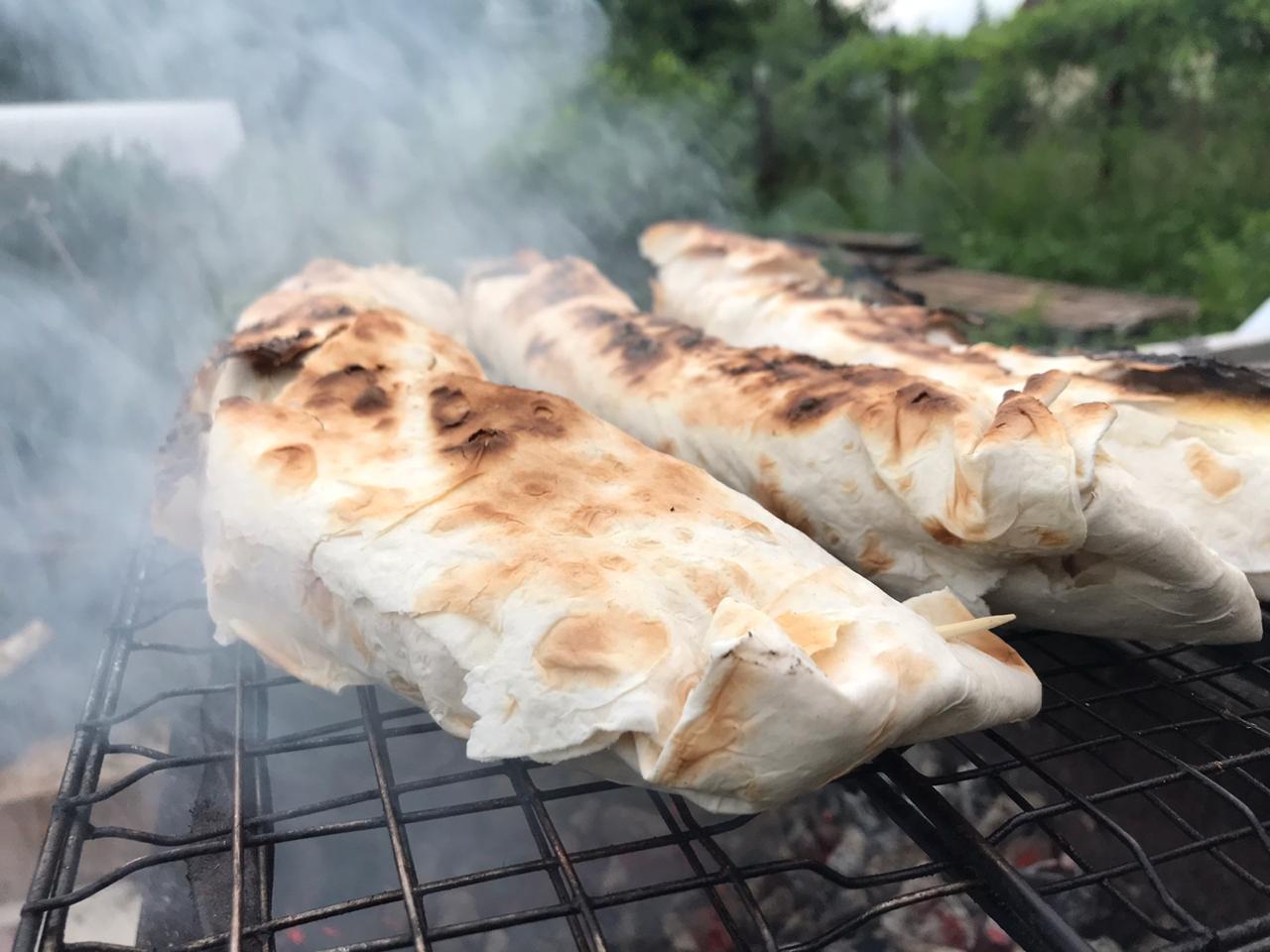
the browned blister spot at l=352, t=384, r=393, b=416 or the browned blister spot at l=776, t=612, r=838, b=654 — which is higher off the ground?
the browned blister spot at l=352, t=384, r=393, b=416

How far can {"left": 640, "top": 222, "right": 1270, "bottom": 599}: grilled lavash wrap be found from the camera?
6.39 feet

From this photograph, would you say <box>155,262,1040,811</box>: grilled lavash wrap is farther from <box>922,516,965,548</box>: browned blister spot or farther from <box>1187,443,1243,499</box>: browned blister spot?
Answer: <box>1187,443,1243,499</box>: browned blister spot

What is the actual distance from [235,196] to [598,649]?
468 centimetres

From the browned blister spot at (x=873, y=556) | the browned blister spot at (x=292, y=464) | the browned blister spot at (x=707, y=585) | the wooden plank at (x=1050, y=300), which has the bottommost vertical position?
the wooden plank at (x=1050, y=300)

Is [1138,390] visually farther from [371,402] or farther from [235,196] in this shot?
[235,196]

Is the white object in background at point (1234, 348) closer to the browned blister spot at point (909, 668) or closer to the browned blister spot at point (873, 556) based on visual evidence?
the browned blister spot at point (873, 556)

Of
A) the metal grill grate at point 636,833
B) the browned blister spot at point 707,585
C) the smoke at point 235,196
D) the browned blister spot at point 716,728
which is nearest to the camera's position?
the browned blister spot at point 716,728

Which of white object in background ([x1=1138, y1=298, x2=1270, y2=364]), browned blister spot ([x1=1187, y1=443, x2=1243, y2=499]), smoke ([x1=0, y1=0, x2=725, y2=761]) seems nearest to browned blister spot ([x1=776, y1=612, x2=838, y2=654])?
browned blister spot ([x1=1187, y1=443, x2=1243, y2=499])

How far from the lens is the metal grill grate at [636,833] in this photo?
136 centimetres

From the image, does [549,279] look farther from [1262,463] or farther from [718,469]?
[1262,463]

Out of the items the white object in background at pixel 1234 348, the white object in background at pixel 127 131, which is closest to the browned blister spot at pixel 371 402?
the white object in background at pixel 127 131

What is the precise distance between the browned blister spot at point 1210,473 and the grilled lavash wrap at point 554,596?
2.32ft

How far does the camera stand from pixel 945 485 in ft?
6.10

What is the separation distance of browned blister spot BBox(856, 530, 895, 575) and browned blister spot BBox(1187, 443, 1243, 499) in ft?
2.14
